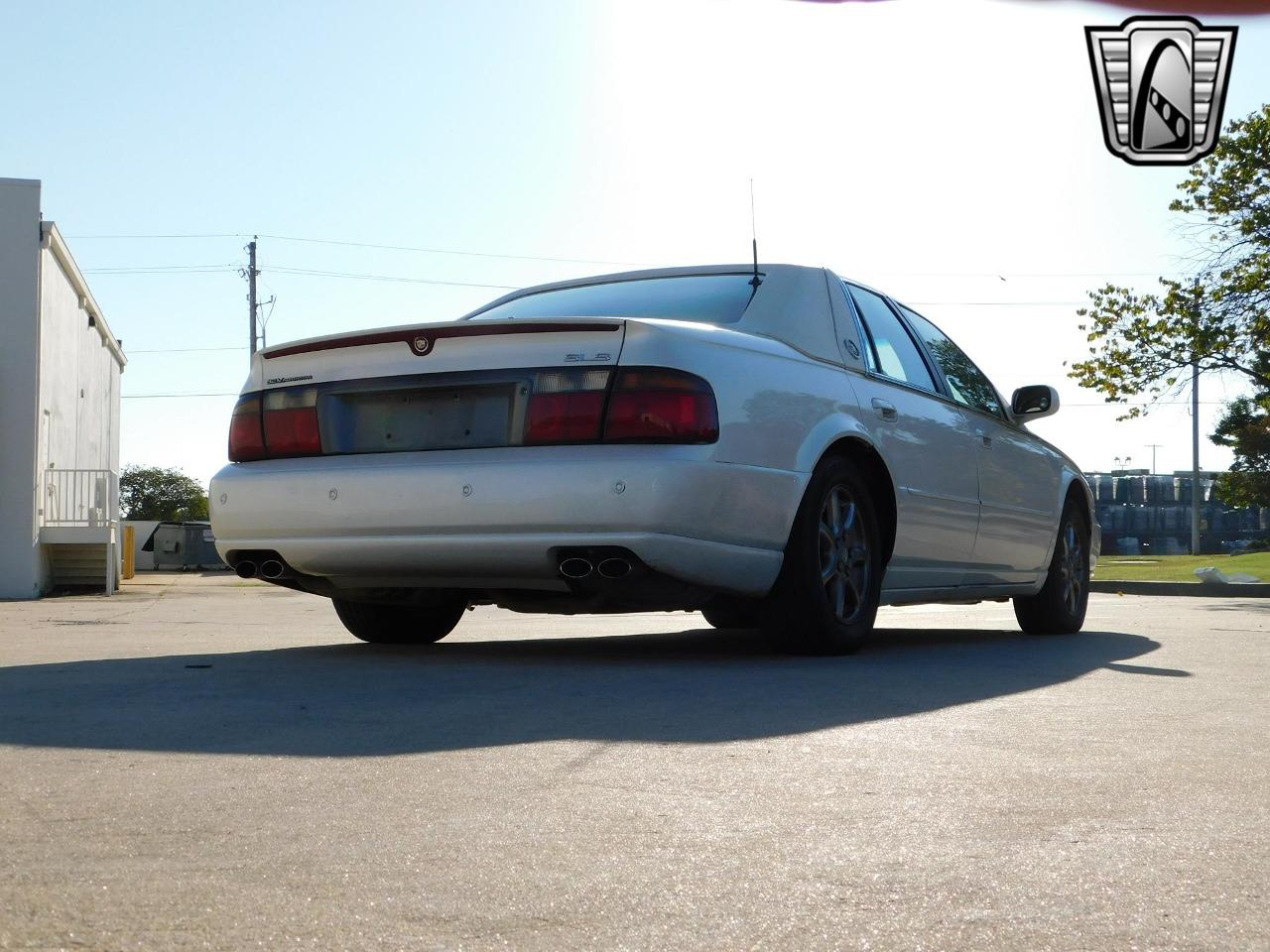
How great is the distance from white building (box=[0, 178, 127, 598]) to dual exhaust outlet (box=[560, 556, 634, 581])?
551 inches

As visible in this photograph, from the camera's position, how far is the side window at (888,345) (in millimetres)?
6895

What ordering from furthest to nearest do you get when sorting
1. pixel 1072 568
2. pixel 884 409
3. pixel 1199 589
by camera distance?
pixel 1199 589
pixel 1072 568
pixel 884 409

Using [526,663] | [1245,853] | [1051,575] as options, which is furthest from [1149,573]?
[1245,853]

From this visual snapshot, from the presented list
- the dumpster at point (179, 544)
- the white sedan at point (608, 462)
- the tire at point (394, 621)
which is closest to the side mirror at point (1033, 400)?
the white sedan at point (608, 462)

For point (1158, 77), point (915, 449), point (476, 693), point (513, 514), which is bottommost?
point (476, 693)

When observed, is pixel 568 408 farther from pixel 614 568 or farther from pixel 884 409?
pixel 884 409

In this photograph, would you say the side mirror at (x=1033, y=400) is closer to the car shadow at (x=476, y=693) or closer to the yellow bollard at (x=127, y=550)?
the car shadow at (x=476, y=693)

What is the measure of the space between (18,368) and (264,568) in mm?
12910

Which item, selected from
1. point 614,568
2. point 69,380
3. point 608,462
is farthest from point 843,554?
point 69,380

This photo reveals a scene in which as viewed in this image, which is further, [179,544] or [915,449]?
[179,544]

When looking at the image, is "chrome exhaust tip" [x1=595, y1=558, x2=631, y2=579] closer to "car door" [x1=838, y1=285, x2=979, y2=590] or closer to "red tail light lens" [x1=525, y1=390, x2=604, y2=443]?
"red tail light lens" [x1=525, y1=390, x2=604, y2=443]

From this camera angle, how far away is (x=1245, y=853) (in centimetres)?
275

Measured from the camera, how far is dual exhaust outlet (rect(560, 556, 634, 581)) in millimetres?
5371

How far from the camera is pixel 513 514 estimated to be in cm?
539
